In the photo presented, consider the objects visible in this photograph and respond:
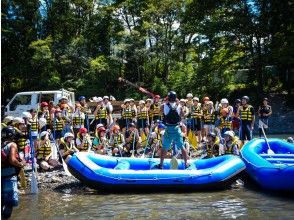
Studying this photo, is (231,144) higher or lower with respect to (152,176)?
higher

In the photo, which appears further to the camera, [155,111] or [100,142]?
[155,111]

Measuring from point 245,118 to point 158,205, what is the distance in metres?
5.19

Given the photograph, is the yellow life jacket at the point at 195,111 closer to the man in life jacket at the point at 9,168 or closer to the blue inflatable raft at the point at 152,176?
the blue inflatable raft at the point at 152,176

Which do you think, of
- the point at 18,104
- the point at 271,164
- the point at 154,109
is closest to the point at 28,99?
the point at 18,104

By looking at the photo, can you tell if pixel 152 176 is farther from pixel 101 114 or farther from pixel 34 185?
pixel 101 114

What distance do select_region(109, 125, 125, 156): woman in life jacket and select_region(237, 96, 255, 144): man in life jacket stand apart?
3357mm

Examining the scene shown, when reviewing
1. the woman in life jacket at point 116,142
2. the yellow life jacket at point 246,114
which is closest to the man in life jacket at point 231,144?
the yellow life jacket at point 246,114

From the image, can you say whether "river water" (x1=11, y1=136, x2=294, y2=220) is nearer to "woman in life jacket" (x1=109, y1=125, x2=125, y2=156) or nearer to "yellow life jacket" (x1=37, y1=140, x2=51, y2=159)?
"yellow life jacket" (x1=37, y1=140, x2=51, y2=159)

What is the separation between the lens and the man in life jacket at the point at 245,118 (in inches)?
495

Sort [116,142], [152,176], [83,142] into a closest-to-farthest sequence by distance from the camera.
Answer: [152,176]
[83,142]
[116,142]

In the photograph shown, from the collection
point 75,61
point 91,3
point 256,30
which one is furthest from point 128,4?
point 256,30

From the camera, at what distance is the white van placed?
1825 cm

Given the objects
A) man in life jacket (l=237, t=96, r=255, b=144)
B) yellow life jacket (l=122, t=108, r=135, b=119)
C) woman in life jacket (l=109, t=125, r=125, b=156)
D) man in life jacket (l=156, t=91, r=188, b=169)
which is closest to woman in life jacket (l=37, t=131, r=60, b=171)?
woman in life jacket (l=109, t=125, r=125, b=156)

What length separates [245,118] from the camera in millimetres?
12609
